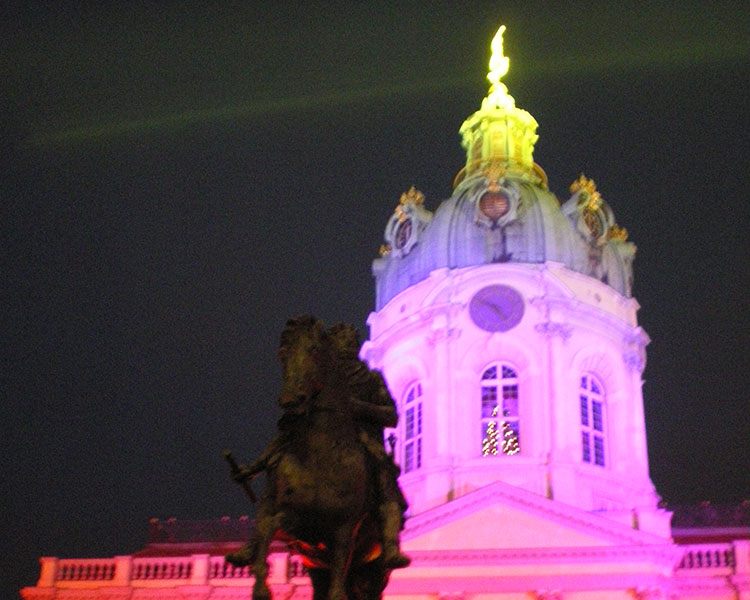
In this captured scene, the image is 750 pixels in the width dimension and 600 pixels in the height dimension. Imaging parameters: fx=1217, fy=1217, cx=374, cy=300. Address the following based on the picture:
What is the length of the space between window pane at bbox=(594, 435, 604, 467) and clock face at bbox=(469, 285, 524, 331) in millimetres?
4724

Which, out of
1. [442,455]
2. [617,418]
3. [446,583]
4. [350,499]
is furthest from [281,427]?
[617,418]

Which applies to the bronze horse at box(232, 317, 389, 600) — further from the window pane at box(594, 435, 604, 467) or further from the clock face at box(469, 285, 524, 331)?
the window pane at box(594, 435, 604, 467)

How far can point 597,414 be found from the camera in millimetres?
40906

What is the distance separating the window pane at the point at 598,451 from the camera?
40062 millimetres

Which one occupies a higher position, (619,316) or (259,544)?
(619,316)

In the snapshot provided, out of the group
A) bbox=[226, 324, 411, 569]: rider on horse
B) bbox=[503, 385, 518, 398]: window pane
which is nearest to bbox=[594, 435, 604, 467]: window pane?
bbox=[503, 385, 518, 398]: window pane

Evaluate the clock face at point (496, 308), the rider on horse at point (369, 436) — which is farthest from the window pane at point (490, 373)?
the rider on horse at point (369, 436)

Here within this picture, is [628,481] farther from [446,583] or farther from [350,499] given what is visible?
[350,499]

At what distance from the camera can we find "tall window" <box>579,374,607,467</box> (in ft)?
131

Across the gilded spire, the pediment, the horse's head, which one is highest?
the gilded spire

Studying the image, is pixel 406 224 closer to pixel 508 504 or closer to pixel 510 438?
pixel 510 438

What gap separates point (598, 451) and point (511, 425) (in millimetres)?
3111

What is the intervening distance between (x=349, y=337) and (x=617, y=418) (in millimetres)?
30074

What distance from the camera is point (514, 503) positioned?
3484 centimetres
